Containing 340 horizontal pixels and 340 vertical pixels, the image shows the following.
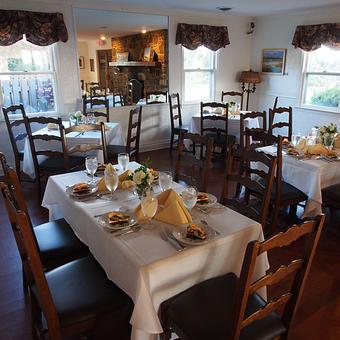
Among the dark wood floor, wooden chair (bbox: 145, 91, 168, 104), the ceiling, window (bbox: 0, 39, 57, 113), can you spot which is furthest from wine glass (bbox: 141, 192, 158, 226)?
wooden chair (bbox: 145, 91, 168, 104)

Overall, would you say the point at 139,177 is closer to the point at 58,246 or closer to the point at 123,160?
the point at 123,160

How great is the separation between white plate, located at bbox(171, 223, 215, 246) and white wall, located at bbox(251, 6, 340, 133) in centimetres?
454

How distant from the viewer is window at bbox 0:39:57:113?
436cm

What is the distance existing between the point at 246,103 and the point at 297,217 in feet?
12.6

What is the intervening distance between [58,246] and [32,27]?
11.3 ft

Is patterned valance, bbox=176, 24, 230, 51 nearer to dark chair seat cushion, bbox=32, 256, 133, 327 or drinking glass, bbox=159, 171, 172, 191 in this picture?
drinking glass, bbox=159, 171, 172, 191

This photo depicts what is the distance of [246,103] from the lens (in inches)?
259

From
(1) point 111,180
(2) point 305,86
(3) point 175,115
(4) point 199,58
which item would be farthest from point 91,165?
(2) point 305,86

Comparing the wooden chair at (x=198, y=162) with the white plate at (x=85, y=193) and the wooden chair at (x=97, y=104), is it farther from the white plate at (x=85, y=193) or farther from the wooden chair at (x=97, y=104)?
the wooden chair at (x=97, y=104)

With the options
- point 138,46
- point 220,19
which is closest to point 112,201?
point 138,46

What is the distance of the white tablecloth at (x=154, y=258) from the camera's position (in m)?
1.28

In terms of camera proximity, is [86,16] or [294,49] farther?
[294,49]

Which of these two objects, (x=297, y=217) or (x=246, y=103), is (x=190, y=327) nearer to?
(x=297, y=217)

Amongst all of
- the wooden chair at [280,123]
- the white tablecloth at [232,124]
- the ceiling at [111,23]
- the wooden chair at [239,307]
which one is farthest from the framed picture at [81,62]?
the wooden chair at [239,307]
